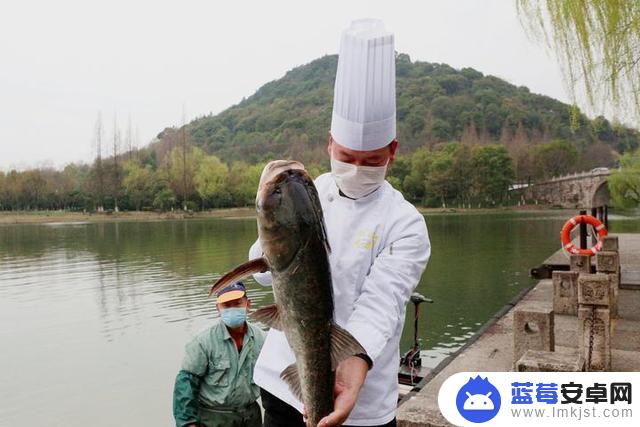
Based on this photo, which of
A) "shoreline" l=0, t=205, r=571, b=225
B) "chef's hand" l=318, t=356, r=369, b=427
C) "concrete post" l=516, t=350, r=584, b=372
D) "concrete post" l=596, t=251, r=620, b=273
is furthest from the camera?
"shoreline" l=0, t=205, r=571, b=225

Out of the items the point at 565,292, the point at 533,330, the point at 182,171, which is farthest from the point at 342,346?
the point at 182,171

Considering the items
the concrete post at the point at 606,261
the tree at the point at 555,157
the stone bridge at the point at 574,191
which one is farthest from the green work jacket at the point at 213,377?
the tree at the point at 555,157

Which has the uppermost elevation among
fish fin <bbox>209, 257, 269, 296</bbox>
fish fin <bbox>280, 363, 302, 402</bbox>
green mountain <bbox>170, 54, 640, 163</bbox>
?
green mountain <bbox>170, 54, 640, 163</bbox>

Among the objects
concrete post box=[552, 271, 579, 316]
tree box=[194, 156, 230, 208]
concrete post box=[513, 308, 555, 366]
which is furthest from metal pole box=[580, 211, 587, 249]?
tree box=[194, 156, 230, 208]

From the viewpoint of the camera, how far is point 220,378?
430 centimetres

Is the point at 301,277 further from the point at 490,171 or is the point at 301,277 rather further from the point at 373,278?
the point at 490,171

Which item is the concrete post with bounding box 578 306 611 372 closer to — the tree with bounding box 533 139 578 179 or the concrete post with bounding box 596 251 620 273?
the concrete post with bounding box 596 251 620 273

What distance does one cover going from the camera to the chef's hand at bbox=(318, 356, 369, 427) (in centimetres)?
148

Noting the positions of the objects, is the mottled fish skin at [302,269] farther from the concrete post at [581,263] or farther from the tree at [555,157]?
the tree at [555,157]

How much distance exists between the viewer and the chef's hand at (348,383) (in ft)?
4.87

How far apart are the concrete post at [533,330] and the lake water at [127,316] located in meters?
4.14

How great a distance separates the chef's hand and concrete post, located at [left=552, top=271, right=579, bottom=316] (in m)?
9.26

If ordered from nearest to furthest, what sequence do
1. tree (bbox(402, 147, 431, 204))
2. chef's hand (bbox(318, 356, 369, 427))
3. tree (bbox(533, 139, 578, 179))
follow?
chef's hand (bbox(318, 356, 369, 427)), tree (bbox(402, 147, 431, 204)), tree (bbox(533, 139, 578, 179))

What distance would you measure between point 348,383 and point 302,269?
36 cm
